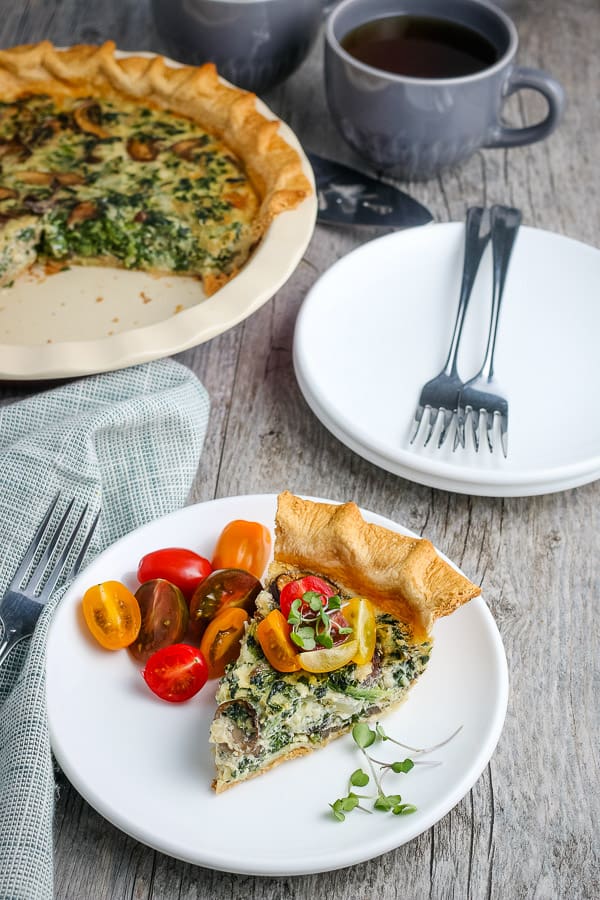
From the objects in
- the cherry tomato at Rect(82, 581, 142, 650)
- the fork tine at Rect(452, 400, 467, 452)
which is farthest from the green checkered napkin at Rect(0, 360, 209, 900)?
the fork tine at Rect(452, 400, 467, 452)

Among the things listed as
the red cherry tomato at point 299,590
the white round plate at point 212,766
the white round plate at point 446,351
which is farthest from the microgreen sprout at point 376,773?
the white round plate at point 446,351

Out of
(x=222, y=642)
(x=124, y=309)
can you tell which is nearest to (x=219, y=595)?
(x=222, y=642)

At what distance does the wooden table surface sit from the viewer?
173 cm

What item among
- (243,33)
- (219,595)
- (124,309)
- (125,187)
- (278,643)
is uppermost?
(243,33)

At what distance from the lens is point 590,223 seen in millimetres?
3393

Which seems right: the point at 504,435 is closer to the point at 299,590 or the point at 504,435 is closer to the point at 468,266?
the point at 468,266

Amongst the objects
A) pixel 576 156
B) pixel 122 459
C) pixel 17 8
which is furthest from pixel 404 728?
pixel 17 8

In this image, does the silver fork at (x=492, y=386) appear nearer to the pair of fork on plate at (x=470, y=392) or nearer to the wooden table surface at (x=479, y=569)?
the pair of fork on plate at (x=470, y=392)

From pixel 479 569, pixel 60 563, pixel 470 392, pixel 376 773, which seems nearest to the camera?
pixel 376 773

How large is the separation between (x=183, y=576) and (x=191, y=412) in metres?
0.62

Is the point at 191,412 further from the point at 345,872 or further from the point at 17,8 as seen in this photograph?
the point at 17,8

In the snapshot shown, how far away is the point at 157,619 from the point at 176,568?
0.12 metres

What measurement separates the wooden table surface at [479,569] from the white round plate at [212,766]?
0.49ft

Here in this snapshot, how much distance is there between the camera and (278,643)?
1771 millimetres
